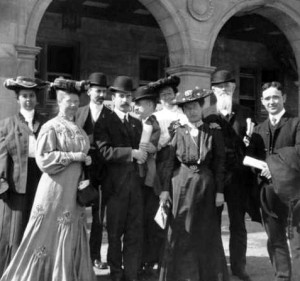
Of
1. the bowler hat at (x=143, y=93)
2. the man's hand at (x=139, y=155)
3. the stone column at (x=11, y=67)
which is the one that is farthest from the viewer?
the stone column at (x=11, y=67)

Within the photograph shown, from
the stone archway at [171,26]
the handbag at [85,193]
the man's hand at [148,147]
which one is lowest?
the handbag at [85,193]

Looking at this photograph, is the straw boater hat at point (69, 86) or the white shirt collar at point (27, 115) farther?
the white shirt collar at point (27, 115)

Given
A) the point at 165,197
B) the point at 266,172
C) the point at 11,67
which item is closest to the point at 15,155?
the point at 165,197

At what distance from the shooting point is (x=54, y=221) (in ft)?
14.5

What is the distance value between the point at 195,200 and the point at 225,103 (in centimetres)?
115

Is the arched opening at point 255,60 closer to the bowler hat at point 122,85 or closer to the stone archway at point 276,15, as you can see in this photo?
the stone archway at point 276,15

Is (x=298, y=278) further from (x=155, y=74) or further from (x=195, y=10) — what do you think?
(x=155, y=74)

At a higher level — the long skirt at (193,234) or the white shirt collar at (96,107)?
the white shirt collar at (96,107)

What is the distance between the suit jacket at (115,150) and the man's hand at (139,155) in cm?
5

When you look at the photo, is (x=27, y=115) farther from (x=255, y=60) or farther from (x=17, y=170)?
(x=255, y=60)

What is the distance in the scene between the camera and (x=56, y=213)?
14.5ft

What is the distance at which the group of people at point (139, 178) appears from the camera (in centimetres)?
443

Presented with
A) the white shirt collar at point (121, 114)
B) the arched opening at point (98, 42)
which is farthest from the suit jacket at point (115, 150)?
the arched opening at point (98, 42)

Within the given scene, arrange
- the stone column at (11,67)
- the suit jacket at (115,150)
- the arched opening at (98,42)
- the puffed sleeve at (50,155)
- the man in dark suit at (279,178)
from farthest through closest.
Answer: the arched opening at (98,42), the stone column at (11,67), the suit jacket at (115,150), the man in dark suit at (279,178), the puffed sleeve at (50,155)
